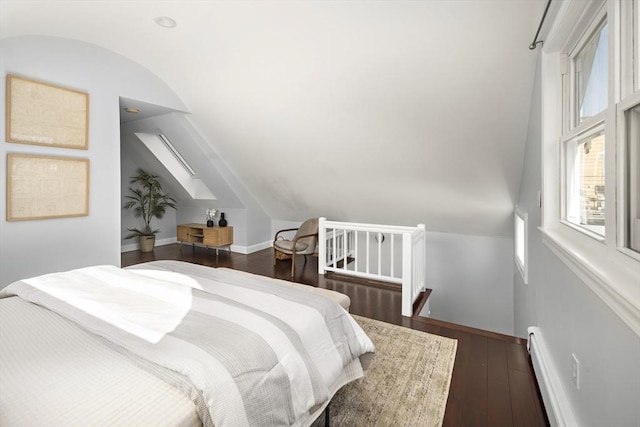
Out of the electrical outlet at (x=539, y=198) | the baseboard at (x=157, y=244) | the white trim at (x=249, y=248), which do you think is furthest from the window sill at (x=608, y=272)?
the baseboard at (x=157, y=244)

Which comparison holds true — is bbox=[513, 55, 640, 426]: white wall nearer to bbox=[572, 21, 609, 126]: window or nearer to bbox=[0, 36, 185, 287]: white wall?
bbox=[572, 21, 609, 126]: window

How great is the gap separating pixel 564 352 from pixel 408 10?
2210 mm

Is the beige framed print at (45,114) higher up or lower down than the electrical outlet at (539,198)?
higher up

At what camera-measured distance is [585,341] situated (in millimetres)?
1284

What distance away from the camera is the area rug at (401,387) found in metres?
1.73

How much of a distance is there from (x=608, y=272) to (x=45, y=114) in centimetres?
413

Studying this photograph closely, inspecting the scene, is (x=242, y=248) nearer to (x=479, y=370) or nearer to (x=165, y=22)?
(x=165, y=22)

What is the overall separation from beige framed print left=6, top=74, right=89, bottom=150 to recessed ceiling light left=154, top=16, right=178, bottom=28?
129cm

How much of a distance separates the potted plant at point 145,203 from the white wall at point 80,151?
270 cm

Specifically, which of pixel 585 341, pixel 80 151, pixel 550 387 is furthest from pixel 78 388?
pixel 80 151

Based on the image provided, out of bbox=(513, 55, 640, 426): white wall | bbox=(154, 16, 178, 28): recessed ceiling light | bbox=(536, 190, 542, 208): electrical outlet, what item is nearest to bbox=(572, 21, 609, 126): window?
bbox=(513, 55, 640, 426): white wall

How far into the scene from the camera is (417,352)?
2.39 meters

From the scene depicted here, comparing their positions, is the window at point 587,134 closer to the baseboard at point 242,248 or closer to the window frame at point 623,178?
the window frame at point 623,178

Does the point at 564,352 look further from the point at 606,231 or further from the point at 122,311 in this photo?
the point at 122,311
